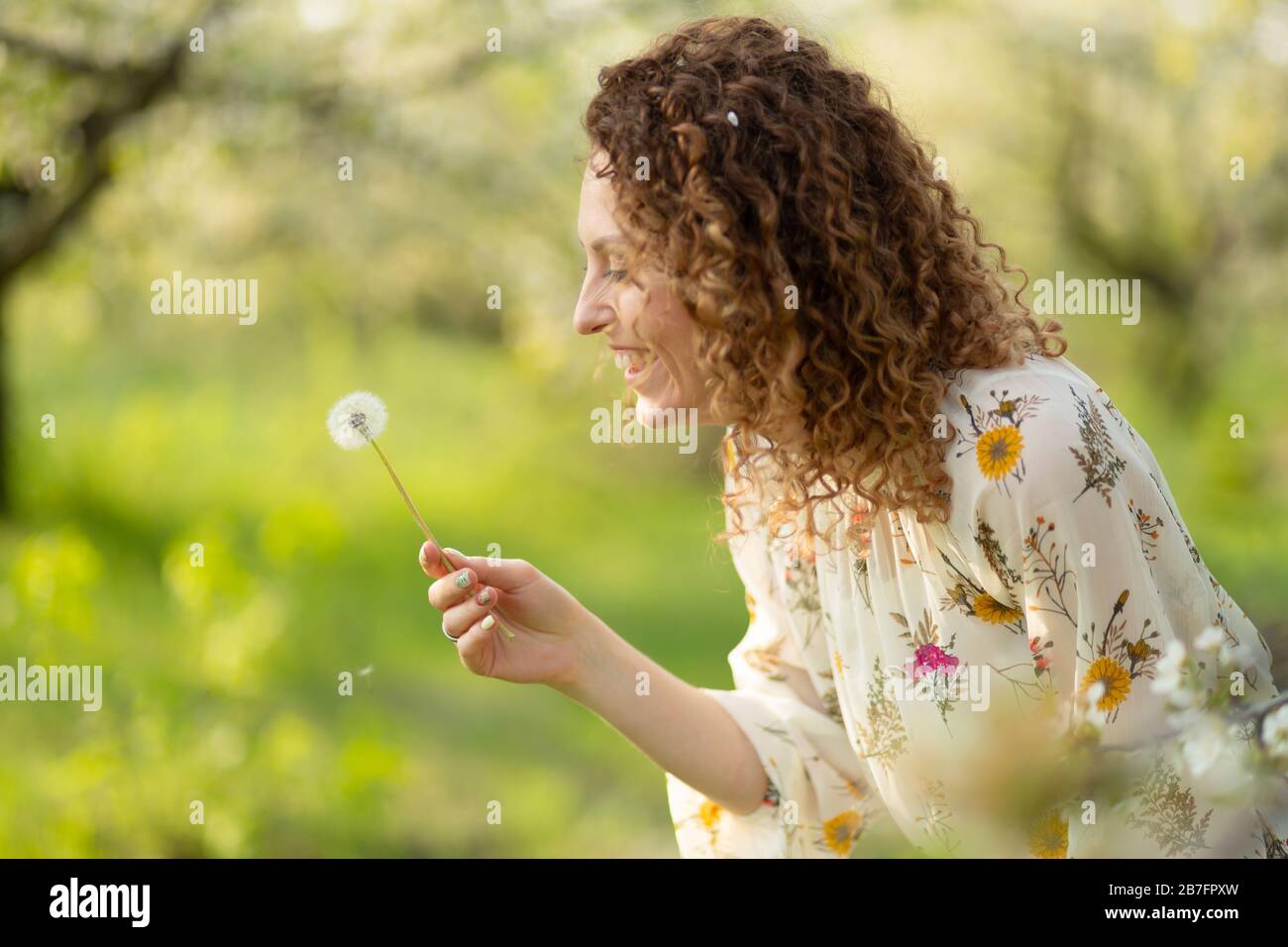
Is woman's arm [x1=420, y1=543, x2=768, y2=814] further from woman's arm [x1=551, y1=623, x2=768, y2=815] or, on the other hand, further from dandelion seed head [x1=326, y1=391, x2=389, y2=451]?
dandelion seed head [x1=326, y1=391, x2=389, y2=451]

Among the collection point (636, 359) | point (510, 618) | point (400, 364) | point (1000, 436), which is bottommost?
point (510, 618)

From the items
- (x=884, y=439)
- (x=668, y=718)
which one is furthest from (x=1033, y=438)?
(x=668, y=718)

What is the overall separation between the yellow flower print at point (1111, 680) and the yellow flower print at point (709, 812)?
51 centimetres

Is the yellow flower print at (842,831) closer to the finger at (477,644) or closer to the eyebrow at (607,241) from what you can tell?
the finger at (477,644)

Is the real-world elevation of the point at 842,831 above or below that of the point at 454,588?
below

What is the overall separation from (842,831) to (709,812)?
6.0 inches

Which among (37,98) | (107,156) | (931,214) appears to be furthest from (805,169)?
(107,156)

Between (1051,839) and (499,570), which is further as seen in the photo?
(499,570)

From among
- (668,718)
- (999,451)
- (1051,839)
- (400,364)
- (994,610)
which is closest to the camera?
(1051,839)

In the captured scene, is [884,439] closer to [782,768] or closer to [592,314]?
[592,314]

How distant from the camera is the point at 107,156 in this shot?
9.21ft

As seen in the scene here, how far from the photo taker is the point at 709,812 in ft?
4.64

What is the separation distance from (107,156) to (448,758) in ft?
6.34
